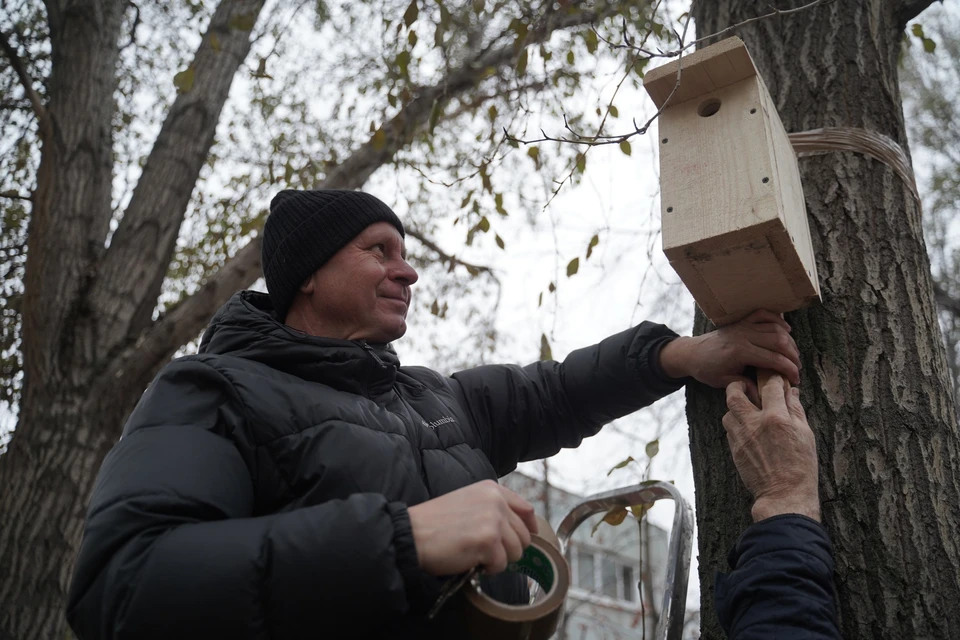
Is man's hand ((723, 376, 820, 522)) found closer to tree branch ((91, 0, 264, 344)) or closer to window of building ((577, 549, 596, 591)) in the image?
tree branch ((91, 0, 264, 344))

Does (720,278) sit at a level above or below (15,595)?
above

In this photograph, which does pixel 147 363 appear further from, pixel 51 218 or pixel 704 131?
pixel 704 131

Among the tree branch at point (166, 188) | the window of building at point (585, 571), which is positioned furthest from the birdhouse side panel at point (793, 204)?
the window of building at point (585, 571)

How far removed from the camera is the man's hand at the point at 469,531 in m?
1.39

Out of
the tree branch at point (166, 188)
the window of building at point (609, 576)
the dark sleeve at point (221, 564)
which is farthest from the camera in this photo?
the window of building at point (609, 576)

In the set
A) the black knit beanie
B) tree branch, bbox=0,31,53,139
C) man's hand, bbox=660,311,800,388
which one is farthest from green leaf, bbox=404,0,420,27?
tree branch, bbox=0,31,53,139

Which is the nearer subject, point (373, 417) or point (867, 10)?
point (373, 417)

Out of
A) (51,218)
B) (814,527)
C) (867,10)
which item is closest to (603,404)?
(814,527)

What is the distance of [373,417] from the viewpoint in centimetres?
187

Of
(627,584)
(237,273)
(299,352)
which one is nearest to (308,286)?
(299,352)

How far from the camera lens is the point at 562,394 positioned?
A: 7.95ft

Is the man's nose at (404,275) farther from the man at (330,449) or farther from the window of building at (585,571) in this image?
the window of building at (585,571)

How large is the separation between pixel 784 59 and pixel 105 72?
4223 millimetres

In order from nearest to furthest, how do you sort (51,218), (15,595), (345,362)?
(345,362)
(15,595)
(51,218)
